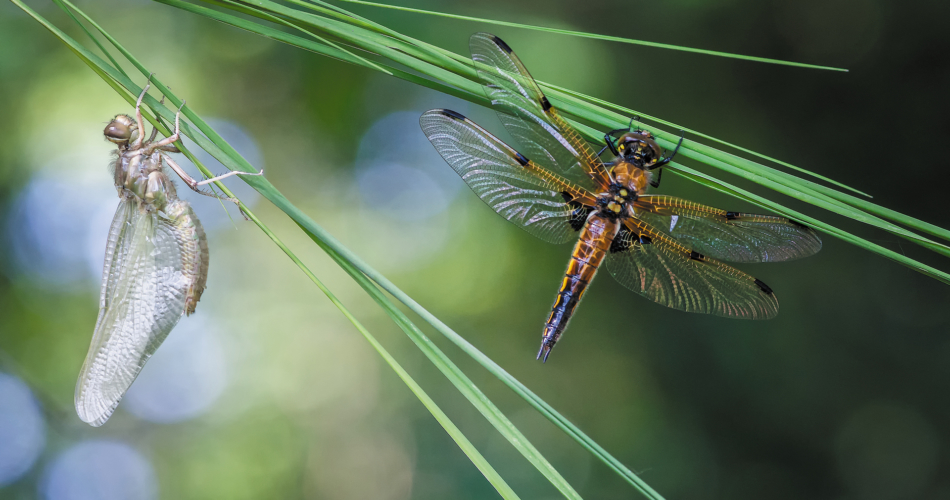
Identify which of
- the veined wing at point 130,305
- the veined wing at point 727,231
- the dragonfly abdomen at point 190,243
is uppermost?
the veined wing at point 727,231

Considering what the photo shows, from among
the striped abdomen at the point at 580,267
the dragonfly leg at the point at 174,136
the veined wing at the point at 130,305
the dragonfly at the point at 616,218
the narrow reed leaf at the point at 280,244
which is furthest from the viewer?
the striped abdomen at the point at 580,267

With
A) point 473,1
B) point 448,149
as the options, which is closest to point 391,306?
point 448,149

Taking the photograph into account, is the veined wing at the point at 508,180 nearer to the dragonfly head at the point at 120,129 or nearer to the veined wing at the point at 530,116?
the veined wing at the point at 530,116

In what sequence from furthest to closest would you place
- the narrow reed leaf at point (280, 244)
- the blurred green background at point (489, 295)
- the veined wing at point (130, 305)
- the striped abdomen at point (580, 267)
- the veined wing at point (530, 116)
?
the blurred green background at point (489, 295) → the striped abdomen at point (580, 267) → the veined wing at point (130, 305) → the veined wing at point (530, 116) → the narrow reed leaf at point (280, 244)

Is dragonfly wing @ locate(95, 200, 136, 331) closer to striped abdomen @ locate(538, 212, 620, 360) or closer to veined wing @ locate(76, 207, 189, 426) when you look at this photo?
veined wing @ locate(76, 207, 189, 426)

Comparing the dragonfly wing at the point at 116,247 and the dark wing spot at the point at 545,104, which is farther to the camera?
the dragonfly wing at the point at 116,247

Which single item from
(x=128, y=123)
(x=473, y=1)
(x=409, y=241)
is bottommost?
(x=409, y=241)

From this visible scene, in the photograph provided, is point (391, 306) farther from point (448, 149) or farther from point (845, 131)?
point (845, 131)

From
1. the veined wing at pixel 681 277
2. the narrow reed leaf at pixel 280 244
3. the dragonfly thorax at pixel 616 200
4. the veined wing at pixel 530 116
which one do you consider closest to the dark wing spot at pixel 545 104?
the veined wing at pixel 530 116

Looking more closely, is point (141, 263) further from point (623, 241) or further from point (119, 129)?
point (623, 241)
